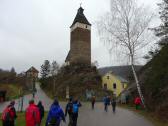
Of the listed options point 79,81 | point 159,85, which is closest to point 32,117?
point 159,85

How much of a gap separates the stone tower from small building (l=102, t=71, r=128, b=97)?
663 centimetres

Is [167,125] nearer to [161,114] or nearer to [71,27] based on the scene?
[161,114]

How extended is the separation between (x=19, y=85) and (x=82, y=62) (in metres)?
22.6

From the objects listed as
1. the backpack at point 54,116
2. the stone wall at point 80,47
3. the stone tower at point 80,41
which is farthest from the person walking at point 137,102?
the stone wall at point 80,47

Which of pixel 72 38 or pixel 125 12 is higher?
pixel 72 38

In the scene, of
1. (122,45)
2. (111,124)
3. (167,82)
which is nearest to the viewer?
(111,124)

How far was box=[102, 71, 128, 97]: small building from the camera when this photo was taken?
71.2m

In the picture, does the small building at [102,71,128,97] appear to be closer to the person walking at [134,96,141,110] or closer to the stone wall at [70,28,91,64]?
the stone wall at [70,28,91,64]

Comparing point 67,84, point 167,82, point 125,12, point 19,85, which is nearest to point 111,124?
point 167,82

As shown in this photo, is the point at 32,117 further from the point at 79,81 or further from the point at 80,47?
the point at 80,47

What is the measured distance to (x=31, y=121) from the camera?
10727mm

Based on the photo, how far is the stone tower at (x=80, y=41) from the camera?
242 feet

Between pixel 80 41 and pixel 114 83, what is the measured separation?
14.0 metres

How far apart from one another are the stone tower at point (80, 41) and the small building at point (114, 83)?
6.63 metres
